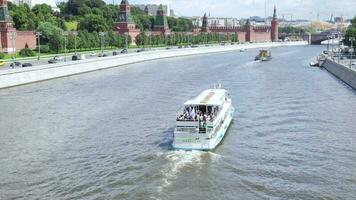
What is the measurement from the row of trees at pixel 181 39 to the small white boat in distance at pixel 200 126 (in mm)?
78553

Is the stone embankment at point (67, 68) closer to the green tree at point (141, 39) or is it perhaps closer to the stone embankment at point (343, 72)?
the green tree at point (141, 39)

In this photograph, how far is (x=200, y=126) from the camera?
2227cm

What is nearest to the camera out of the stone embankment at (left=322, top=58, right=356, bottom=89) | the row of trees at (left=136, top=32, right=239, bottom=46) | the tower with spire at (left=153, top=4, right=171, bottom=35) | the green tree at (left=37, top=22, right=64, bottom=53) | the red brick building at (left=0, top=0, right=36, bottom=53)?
the stone embankment at (left=322, top=58, right=356, bottom=89)

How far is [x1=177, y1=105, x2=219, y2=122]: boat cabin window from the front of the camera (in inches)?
899

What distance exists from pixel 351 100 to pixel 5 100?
2317 centimetres

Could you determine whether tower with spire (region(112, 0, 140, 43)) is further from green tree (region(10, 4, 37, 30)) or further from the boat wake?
the boat wake

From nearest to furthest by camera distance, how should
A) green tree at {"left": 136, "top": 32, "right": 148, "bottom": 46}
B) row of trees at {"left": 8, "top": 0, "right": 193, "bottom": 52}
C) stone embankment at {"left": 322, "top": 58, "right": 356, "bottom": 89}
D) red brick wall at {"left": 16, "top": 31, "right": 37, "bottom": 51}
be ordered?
stone embankment at {"left": 322, "top": 58, "right": 356, "bottom": 89}
red brick wall at {"left": 16, "top": 31, "right": 37, "bottom": 51}
row of trees at {"left": 8, "top": 0, "right": 193, "bottom": 52}
green tree at {"left": 136, "top": 32, "right": 148, "bottom": 46}

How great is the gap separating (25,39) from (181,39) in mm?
52782

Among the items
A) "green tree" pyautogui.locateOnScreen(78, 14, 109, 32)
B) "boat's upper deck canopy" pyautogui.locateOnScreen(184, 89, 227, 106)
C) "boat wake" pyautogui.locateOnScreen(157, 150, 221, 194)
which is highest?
"green tree" pyautogui.locateOnScreen(78, 14, 109, 32)

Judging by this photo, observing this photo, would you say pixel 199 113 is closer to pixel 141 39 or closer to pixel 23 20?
pixel 23 20

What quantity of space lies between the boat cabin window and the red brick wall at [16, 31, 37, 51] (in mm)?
52399

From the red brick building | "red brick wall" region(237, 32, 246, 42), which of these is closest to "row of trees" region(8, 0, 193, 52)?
the red brick building

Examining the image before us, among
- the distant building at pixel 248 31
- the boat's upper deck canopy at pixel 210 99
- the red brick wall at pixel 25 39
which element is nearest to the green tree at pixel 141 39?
the red brick wall at pixel 25 39

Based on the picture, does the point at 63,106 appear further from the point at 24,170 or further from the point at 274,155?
the point at 274,155
